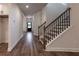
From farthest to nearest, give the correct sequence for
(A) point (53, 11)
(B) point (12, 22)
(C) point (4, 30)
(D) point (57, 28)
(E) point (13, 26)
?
Result: (C) point (4, 30) → (A) point (53, 11) → (D) point (57, 28) → (E) point (13, 26) → (B) point (12, 22)

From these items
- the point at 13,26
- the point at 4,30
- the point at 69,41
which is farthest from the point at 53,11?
the point at 4,30

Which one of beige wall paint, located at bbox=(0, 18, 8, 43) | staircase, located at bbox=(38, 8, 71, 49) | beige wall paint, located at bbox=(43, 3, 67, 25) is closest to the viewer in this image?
staircase, located at bbox=(38, 8, 71, 49)

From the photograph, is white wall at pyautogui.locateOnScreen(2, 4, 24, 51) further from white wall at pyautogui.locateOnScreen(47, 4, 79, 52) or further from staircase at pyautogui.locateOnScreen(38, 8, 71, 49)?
white wall at pyautogui.locateOnScreen(47, 4, 79, 52)

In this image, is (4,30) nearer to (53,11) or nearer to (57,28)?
(53,11)

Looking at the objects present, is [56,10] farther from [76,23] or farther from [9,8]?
[9,8]

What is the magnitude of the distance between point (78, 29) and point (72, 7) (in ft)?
3.45

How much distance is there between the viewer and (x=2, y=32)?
7922mm

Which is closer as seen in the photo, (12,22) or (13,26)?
(12,22)

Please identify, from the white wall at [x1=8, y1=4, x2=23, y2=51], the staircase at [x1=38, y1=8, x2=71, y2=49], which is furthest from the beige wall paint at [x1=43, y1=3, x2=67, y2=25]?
the white wall at [x1=8, y1=4, x2=23, y2=51]

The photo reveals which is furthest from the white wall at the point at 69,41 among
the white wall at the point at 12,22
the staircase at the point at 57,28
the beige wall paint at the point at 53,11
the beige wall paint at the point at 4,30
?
the beige wall paint at the point at 4,30

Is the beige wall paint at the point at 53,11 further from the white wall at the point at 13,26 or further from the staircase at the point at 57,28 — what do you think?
the white wall at the point at 13,26

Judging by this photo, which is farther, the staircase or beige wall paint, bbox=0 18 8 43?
beige wall paint, bbox=0 18 8 43

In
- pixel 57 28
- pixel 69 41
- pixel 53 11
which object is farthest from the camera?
pixel 53 11

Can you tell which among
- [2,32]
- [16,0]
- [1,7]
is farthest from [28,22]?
[16,0]
